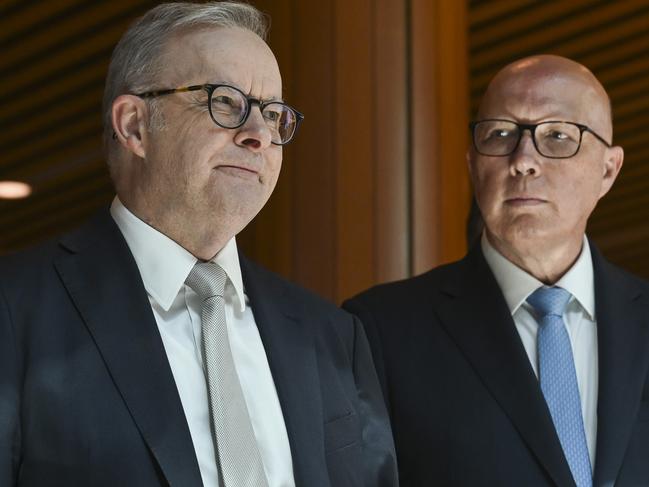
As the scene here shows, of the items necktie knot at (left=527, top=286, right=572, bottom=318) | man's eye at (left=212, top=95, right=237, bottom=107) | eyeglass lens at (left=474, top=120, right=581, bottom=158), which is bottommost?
necktie knot at (left=527, top=286, right=572, bottom=318)

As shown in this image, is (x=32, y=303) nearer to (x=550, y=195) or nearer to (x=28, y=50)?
(x=550, y=195)

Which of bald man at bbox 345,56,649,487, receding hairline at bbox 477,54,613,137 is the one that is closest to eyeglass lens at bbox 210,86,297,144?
bald man at bbox 345,56,649,487

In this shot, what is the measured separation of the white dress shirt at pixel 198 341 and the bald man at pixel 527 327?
19.0 inches

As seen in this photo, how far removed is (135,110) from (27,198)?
202 inches

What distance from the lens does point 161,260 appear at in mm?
2092

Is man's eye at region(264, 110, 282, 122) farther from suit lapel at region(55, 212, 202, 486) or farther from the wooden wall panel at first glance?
the wooden wall panel

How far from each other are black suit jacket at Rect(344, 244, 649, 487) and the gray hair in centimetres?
72

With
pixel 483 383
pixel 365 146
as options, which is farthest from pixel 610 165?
pixel 365 146

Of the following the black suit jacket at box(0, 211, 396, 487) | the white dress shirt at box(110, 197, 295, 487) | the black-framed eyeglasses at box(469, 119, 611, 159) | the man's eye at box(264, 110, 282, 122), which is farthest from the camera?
the black-framed eyeglasses at box(469, 119, 611, 159)

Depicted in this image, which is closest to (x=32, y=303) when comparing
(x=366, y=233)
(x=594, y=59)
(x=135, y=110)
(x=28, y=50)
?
(x=135, y=110)

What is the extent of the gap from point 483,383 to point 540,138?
551mm

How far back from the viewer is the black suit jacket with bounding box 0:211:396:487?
6.02 ft

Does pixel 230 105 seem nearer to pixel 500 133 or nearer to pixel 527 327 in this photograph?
pixel 500 133

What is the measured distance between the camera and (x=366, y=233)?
429cm
